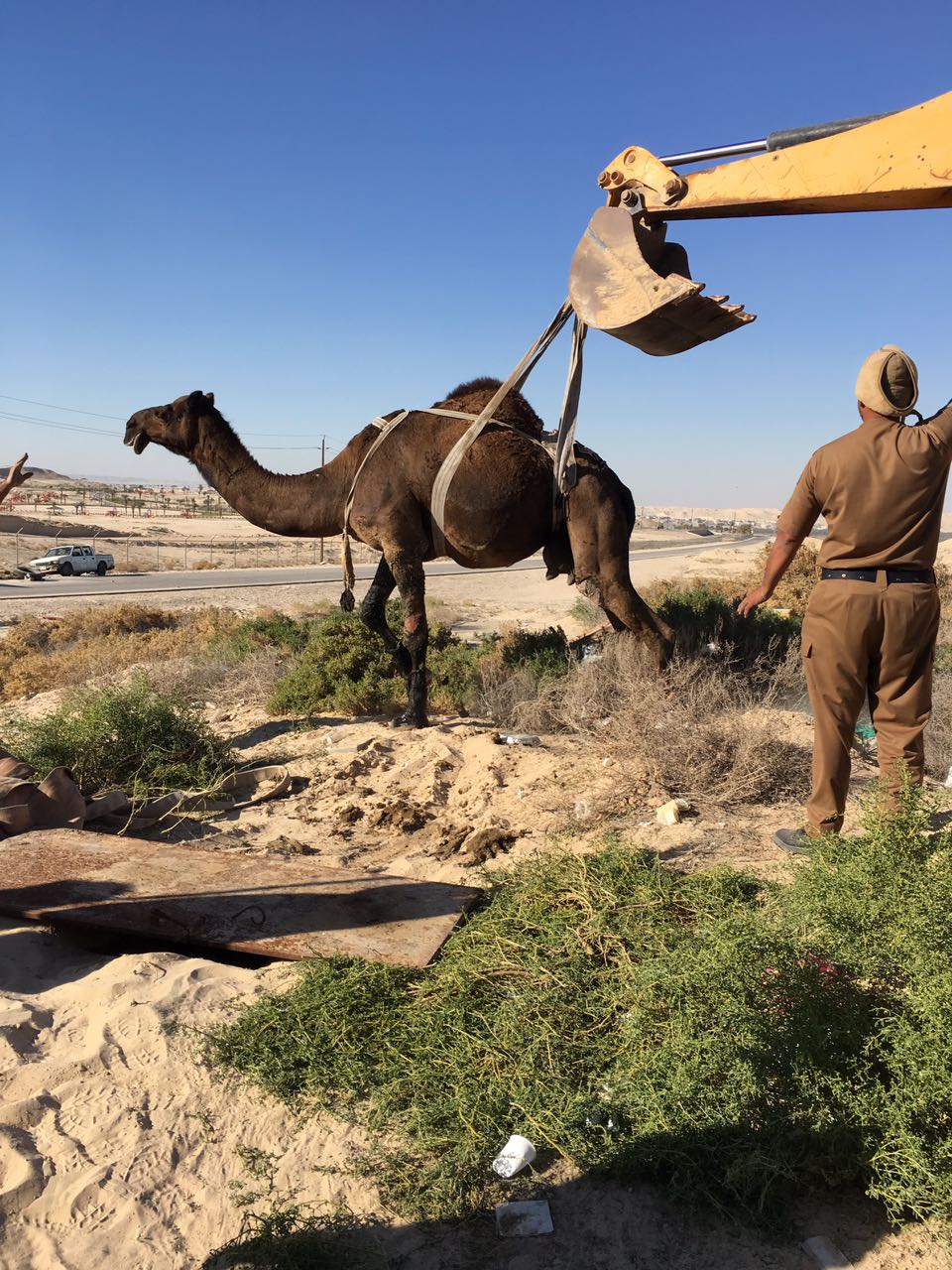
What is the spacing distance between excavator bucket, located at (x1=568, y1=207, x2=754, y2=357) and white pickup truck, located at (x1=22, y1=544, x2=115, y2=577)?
29.8 m

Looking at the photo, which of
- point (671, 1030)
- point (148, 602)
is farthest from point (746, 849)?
point (148, 602)

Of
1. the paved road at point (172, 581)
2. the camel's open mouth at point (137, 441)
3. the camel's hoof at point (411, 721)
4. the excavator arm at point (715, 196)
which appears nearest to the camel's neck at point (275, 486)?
the camel's open mouth at point (137, 441)

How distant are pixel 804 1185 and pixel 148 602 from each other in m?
22.2

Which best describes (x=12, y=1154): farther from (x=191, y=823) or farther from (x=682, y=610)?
(x=682, y=610)

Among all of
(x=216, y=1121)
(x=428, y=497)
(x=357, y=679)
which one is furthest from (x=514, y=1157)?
(x=357, y=679)

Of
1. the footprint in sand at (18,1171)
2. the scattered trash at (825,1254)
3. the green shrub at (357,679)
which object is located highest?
the green shrub at (357,679)

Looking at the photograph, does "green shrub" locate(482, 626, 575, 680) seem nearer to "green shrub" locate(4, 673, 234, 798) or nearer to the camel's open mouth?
"green shrub" locate(4, 673, 234, 798)

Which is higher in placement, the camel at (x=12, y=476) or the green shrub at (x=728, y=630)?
the camel at (x=12, y=476)

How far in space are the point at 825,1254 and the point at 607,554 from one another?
18.6ft

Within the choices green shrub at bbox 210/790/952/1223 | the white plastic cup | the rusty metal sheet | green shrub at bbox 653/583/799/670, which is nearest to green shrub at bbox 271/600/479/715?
green shrub at bbox 653/583/799/670

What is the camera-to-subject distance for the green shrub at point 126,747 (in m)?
7.07

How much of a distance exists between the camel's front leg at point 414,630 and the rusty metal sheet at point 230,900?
2.99m

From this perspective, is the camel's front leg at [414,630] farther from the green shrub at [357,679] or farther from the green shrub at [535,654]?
the green shrub at [535,654]

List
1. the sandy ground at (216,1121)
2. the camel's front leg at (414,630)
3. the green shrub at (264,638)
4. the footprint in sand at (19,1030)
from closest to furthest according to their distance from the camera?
the sandy ground at (216,1121) < the footprint in sand at (19,1030) < the camel's front leg at (414,630) < the green shrub at (264,638)
